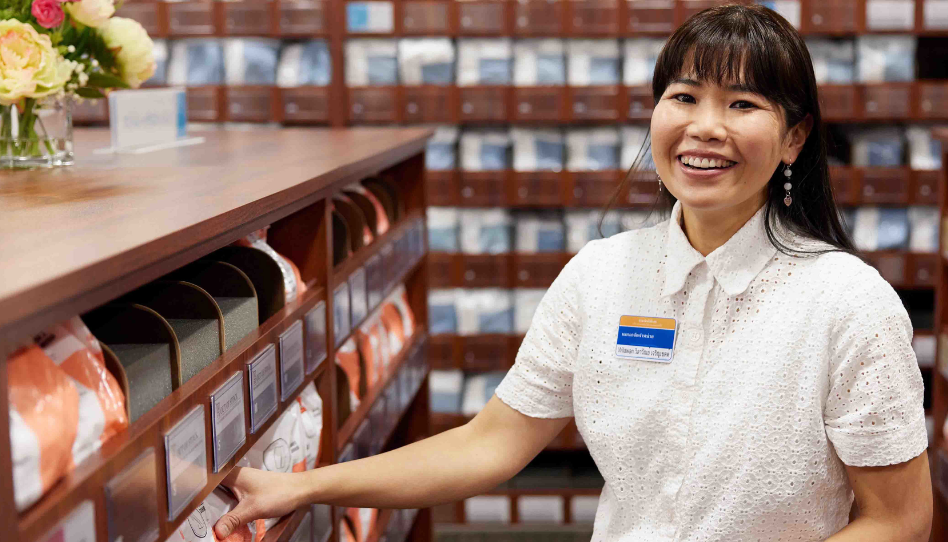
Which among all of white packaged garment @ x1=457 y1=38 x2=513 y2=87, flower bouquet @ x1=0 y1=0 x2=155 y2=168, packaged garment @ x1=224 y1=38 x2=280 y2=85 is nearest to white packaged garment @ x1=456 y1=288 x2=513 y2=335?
white packaged garment @ x1=457 y1=38 x2=513 y2=87

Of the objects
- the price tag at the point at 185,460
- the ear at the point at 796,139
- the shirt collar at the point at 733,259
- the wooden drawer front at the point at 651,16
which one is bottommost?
the price tag at the point at 185,460

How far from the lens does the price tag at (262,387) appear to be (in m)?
1.37

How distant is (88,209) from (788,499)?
40.4 inches

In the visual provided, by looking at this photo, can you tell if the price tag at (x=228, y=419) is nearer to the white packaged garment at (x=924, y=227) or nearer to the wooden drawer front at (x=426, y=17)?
the wooden drawer front at (x=426, y=17)

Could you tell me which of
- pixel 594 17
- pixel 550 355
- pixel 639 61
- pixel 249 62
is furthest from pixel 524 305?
pixel 550 355

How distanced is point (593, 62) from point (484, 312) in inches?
44.4

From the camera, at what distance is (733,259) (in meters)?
1.49

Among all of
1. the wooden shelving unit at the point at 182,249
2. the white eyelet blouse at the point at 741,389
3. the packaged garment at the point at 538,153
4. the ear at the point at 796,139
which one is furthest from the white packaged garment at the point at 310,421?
the packaged garment at the point at 538,153

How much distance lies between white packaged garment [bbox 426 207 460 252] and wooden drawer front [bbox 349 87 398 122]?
43 centimetres

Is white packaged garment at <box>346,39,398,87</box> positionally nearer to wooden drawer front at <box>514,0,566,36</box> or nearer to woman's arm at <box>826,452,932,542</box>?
wooden drawer front at <box>514,0,566,36</box>

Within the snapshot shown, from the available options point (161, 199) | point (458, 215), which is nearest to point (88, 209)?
point (161, 199)

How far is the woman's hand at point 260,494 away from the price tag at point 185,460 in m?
0.19

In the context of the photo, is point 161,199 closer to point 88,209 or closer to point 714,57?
point 88,209

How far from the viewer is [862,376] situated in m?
1.38
